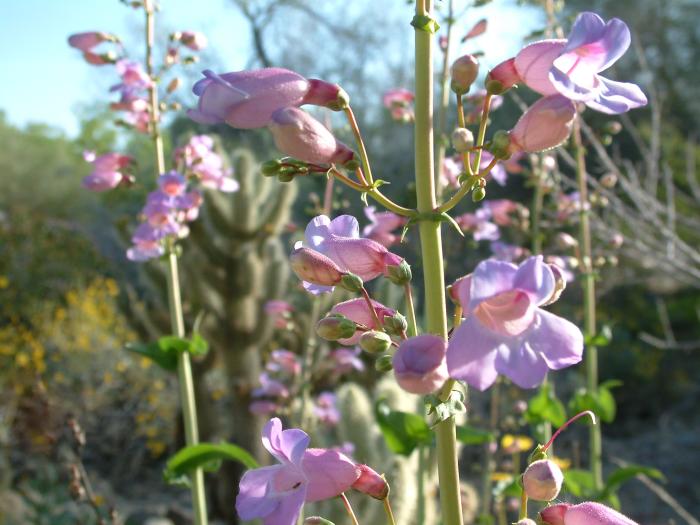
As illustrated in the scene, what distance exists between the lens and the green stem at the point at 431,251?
1.01m

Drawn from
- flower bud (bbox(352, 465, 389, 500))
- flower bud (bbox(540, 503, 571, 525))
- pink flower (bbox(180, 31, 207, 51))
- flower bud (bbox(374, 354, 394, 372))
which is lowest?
flower bud (bbox(540, 503, 571, 525))

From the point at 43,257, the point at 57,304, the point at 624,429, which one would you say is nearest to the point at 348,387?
the point at 624,429

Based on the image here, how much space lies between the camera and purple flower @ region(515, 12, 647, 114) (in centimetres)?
93

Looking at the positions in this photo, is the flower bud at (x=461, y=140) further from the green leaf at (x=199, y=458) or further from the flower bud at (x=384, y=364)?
the green leaf at (x=199, y=458)

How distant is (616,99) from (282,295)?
5168 millimetres

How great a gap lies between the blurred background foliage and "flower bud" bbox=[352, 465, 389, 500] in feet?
5.33

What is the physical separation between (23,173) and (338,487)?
56.4ft

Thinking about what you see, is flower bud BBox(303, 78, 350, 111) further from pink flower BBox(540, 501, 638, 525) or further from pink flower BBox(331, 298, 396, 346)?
pink flower BBox(540, 501, 638, 525)

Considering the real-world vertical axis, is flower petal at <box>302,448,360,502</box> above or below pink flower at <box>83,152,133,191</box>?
below

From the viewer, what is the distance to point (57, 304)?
32.3ft

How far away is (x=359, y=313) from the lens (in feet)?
3.65

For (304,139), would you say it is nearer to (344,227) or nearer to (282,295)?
(344,227)

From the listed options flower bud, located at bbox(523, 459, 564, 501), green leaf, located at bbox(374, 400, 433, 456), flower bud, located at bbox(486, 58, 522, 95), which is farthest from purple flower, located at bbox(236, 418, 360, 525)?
green leaf, located at bbox(374, 400, 433, 456)

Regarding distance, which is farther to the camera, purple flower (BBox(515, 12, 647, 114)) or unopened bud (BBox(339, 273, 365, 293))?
unopened bud (BBox(339, 273, 365, 293))
